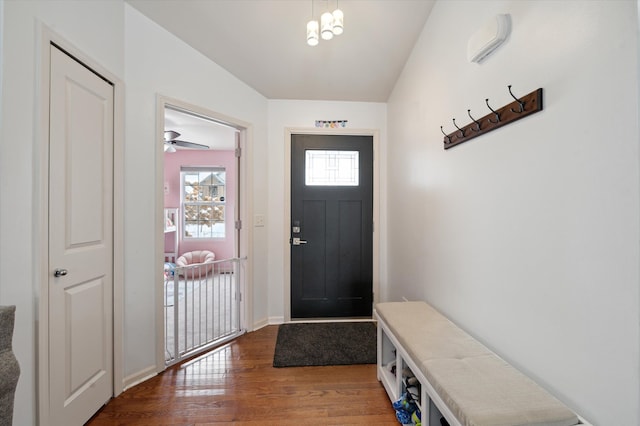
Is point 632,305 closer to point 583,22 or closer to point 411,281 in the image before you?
point 583,22

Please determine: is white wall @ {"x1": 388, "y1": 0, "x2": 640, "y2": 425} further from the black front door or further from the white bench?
the black front door

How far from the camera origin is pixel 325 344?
2484 millimetres

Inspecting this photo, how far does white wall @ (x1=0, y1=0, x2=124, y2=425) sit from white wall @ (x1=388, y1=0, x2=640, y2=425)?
2176mm

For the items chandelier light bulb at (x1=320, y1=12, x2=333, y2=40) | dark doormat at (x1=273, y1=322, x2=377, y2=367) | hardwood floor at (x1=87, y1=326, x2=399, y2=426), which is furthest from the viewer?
dark doormat at (x1=273, y1=322, x2=377, y2=367)

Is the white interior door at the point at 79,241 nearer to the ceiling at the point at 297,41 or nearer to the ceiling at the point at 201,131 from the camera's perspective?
the ceiling at the point at 297,41

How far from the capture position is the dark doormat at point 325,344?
2223mm

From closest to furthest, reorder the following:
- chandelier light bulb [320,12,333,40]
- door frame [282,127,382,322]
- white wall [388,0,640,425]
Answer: white wall [388,0,640,425] → chandelier light bulb [320,12,333,40] → door frame [282,127,382,322]

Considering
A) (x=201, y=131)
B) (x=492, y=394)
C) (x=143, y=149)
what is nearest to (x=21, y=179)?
(x=143, y=149)

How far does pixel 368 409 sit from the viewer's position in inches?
66.4

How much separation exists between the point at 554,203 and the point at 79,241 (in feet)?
7.54

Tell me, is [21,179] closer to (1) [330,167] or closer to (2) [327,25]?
(2) [327,25]

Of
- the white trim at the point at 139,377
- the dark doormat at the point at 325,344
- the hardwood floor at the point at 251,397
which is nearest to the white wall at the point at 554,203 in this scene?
the hardwood floor at the point at 251,397

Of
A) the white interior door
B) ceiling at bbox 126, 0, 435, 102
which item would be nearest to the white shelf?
the white interior door

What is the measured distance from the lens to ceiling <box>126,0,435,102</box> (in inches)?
78.0
